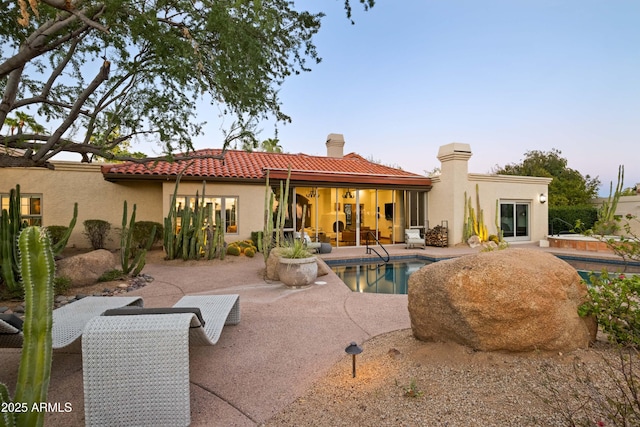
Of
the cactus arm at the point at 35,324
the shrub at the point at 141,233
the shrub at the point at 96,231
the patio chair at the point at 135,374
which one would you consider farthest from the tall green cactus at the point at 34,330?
the shrub at the point at 96,231

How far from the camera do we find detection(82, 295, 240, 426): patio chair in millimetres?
2469

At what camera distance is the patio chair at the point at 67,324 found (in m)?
2.90

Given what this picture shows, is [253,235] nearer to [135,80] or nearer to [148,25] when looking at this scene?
[135,80]

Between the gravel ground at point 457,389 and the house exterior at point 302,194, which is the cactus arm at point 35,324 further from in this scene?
the house exterior at point 302,194

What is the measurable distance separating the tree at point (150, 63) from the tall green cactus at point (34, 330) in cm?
506

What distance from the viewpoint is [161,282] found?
26.0ft

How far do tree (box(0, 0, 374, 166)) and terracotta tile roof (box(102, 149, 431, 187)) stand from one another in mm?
1725

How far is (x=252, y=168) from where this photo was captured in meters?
15.0

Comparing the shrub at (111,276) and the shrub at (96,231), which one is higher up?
the shrub at (96,231)

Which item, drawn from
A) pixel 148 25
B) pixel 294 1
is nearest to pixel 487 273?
pixel 148 25

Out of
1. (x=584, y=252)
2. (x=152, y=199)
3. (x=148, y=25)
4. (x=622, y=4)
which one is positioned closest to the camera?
(x=148, y=25)

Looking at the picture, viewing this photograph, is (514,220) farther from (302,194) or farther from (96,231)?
(96,231)

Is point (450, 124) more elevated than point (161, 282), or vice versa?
point (450, 124)

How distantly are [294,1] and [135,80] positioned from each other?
4602mm
